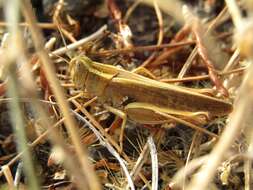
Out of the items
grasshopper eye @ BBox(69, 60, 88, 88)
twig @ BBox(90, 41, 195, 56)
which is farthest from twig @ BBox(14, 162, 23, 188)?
twig @ BBox(90, 41, 195, 56)

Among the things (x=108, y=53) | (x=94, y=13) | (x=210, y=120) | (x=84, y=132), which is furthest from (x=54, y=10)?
(x=210, y=120)

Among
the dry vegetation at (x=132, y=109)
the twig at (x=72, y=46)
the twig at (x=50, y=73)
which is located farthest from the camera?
the twig at (x=72, y=46)

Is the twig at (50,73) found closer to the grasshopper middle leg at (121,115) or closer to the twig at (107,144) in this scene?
the twig at (107,144)

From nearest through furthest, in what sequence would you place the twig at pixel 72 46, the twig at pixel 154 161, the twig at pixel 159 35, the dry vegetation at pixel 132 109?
1. the twig at pixel 154 161
2. the dry vegetation at pixel 132 109
3. the twig at pixel 72 46
4. the twig at pixel 159 35

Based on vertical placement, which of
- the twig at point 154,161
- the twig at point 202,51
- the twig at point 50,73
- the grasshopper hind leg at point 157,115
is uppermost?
the twig at point 50,73

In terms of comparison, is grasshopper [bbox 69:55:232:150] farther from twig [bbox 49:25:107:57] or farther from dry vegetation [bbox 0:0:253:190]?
twig [bbox 49:25:107:57]

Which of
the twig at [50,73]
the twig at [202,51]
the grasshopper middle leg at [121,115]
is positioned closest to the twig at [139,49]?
the twig at [202,51]

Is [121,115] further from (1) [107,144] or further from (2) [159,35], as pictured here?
(2) [159,35]
